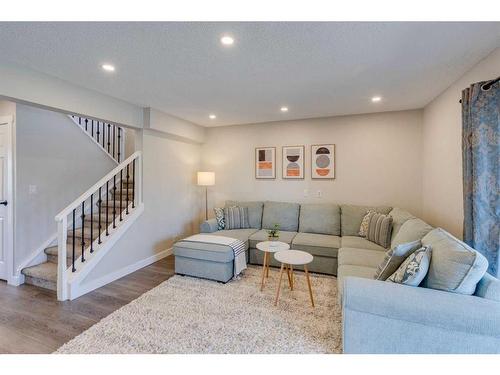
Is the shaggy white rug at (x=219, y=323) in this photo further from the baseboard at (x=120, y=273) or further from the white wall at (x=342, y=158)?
the white wall at (x=342, y=158)

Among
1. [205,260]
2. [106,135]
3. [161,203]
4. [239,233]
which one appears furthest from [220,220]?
[106,135]

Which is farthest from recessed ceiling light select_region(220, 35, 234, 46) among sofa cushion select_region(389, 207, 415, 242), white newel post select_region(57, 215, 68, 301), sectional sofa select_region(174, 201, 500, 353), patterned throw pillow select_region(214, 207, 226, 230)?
patterned throw pillow select_region(214, 207, 226, 230)

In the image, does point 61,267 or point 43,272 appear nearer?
point 61,267

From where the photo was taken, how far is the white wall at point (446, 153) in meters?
2.42

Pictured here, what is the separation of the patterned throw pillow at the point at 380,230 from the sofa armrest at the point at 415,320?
63.0 inches

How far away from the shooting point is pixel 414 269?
1715 millimetres

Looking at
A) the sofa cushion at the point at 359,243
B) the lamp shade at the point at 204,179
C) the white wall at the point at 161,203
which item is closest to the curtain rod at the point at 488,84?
the sofa cushion at the point at 359,243

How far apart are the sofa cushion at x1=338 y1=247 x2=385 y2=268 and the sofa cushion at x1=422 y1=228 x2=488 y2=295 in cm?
85

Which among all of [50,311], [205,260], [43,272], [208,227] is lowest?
[50,311]

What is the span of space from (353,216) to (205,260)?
7.79ft

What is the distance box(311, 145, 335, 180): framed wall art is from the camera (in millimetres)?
4316

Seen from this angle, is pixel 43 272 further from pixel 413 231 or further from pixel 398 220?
pixel 398 220

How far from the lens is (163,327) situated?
7.15ft

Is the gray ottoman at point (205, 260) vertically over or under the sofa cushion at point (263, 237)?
under
